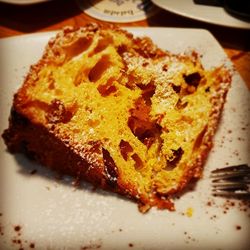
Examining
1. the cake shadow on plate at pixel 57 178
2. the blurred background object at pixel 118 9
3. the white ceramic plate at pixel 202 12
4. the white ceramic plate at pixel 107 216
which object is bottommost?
the white ceramic plate at pixel 107 216

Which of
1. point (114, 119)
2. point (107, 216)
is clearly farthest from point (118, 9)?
point (107, 216)

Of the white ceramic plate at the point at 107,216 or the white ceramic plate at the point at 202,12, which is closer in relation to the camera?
the white ceramic plate at the point at 107,216

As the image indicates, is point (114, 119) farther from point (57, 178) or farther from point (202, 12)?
point (202, 12)

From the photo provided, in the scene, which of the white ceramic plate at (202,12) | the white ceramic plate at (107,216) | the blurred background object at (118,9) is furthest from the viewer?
the blurred background object at (118,9)

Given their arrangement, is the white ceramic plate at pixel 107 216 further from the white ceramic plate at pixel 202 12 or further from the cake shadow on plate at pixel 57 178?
the white ceramic plate at pixel 202 12

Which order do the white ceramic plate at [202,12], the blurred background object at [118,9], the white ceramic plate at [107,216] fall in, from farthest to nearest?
the blurred background object at [118,9]
the white ceramic plate at [202,12]
the white ceramic plate at [107,216]

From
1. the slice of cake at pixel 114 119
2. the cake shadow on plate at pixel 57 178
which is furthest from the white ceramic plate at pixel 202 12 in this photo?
the cake shadow on plate at pixel 57 178

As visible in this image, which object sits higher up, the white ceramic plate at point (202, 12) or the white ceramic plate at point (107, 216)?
the white ceramic plate at point (202, 12)
